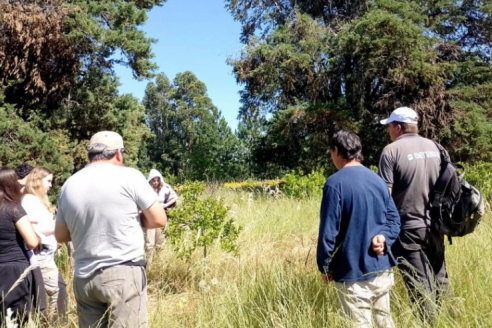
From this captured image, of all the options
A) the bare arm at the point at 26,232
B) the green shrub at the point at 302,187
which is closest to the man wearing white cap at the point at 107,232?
the bare arm at the point at 26,232

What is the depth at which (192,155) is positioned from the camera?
36469mm

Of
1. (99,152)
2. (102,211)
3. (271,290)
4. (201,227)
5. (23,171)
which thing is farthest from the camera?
(201,227)

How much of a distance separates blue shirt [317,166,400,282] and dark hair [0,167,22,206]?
239 cm

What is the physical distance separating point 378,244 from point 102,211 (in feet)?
5.63

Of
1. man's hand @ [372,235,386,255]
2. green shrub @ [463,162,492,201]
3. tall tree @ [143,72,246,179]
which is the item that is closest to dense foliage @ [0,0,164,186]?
green shrub @ [463,162,492,201]

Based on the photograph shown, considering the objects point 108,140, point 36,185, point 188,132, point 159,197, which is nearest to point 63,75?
point 159,197

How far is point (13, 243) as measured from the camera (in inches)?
132

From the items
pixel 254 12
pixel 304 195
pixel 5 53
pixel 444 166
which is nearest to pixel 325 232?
pixel 444 166

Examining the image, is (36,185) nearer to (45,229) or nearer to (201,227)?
(45,229)

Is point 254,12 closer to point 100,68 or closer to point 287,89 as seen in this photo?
point 287,89

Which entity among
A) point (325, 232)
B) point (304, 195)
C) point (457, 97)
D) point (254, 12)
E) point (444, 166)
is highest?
point (254, 12)

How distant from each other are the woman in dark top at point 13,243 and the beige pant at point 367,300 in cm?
234

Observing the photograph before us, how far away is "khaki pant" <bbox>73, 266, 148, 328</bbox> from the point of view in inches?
103

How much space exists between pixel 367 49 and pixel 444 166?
11.9m
